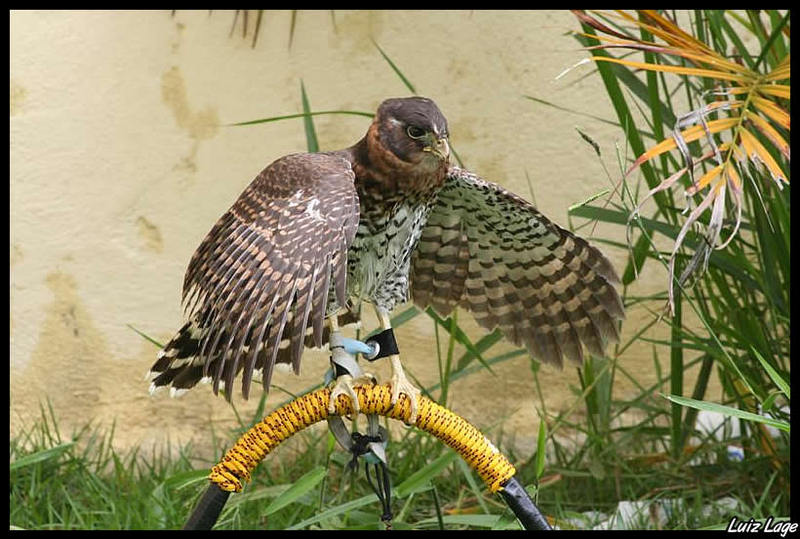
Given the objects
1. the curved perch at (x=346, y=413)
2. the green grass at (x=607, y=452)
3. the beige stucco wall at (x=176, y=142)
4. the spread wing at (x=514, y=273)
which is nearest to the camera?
the curved perch at (x=346, y=413)

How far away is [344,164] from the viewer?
1442 millimetres

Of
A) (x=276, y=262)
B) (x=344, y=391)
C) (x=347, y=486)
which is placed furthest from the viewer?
(x=347, y=486)

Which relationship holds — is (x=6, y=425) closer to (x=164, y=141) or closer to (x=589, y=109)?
(x=164, y=141)

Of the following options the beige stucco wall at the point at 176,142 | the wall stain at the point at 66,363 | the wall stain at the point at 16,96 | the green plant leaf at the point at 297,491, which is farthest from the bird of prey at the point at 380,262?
the wall stain at the point at 16,96

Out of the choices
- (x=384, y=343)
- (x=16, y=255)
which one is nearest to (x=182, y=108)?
(x=16, y=255)

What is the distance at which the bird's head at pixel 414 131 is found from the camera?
1.42 metres

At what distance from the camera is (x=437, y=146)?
1.43 metres

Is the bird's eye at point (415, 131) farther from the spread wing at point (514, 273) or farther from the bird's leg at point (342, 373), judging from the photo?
the bird's leg at point (342, 373)

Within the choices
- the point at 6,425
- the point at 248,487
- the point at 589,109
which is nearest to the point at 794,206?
the point at 589,109

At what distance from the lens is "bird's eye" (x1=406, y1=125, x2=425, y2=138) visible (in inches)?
56.2

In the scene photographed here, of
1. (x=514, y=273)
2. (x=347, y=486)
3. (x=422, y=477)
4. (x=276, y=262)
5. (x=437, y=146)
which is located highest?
(x=437, y=146)

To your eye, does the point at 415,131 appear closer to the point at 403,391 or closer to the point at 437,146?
the point at 437,146

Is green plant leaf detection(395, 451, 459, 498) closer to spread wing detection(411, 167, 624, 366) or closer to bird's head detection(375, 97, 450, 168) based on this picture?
spread wing detection(411, 167, 624, 366)

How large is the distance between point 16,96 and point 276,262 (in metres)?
1.60
